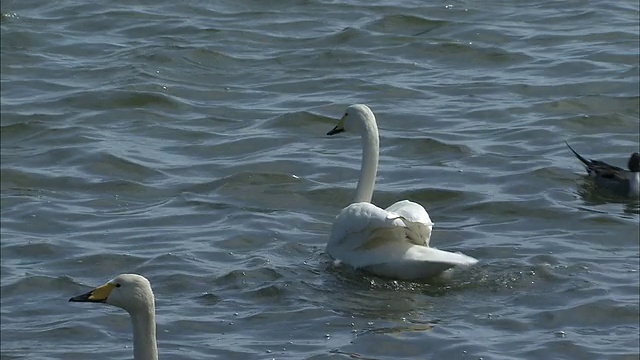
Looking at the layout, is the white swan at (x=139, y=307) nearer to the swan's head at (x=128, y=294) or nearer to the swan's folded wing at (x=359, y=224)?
the swan's head at (x=128, y=294)

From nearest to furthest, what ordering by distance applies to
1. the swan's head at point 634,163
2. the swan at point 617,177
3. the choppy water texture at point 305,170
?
1. the choppy water texture at point 305,170
2. the swan at point 617,177
3. the swan's head at point 634,163

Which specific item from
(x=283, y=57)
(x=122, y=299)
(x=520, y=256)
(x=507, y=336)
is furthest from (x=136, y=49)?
(x=122, y=299)

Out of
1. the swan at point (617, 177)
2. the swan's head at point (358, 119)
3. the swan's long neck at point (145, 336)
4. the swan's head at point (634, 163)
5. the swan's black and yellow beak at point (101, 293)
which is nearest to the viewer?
the swan's long neck at point (145, 336)

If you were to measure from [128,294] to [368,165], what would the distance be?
3.98 metres

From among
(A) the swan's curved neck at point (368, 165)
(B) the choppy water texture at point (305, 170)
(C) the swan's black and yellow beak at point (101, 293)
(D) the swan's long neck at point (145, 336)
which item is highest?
(C) the swan's black and yellow beak at point (101, 293)

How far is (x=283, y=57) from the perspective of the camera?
51.5 ft

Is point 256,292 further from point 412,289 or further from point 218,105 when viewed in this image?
point 218,105

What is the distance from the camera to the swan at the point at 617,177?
467 inches

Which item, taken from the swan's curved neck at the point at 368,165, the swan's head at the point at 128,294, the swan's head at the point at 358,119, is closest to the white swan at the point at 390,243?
the swan's curved neck at the point at 368,165

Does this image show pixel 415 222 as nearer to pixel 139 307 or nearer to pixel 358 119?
pixel 358 119

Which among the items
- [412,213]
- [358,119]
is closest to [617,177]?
[358,119]

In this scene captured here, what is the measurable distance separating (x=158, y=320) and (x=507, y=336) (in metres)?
1.93

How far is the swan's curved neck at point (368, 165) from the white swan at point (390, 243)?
2.10ft

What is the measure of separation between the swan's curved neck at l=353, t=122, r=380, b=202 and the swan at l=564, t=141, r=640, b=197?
6.97 feet
